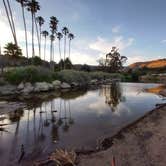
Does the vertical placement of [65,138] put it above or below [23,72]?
below

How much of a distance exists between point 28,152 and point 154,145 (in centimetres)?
422

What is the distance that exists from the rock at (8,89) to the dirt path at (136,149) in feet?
53.2

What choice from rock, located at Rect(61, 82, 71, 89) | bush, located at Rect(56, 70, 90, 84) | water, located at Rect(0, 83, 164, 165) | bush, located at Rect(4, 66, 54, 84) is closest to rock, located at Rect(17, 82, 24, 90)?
bush, located at Rect(4, 66, 54, 84)

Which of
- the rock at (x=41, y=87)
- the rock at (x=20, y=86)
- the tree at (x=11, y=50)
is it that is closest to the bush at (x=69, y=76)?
the rock at (x=41, y=87)

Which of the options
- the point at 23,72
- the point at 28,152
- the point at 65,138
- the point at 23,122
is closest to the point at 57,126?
the point at 65,138

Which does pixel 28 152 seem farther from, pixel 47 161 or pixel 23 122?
pixel 23 122

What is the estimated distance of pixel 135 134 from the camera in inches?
228

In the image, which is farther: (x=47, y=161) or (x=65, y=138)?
(x=65, y=138)

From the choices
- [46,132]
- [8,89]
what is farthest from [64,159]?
[8,89]

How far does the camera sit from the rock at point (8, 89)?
17816 mm

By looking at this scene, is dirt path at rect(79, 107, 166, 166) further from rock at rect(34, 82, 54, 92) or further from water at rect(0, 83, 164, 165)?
rock at rect(34, 82, 54, 92)

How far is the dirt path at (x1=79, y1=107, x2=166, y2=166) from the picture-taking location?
13.1 feet

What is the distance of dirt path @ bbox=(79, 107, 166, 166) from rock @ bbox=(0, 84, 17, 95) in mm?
16223

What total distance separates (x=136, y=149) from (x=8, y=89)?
59.7 ft
